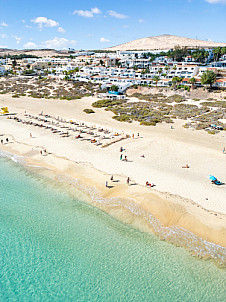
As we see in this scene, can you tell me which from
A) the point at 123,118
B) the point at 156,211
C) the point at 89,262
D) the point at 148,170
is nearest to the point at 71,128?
the point at 123,118

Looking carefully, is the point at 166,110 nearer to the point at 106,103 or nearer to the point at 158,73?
the point at 106,103

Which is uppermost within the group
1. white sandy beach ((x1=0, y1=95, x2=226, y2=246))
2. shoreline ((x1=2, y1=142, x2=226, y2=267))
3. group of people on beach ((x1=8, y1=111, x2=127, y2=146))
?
group of people on beach ((x1=8, y1=111, x2=127, y2=146))

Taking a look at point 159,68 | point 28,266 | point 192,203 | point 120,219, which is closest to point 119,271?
point 120,219

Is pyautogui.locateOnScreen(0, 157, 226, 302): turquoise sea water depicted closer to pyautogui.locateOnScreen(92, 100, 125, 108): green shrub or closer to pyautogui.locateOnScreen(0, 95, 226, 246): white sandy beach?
pyautogui.locateOnScreen(0, 95, 226, 246): white sandy beach

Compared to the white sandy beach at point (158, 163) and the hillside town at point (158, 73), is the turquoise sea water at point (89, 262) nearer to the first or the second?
the white sandy beach at point (158, 163)

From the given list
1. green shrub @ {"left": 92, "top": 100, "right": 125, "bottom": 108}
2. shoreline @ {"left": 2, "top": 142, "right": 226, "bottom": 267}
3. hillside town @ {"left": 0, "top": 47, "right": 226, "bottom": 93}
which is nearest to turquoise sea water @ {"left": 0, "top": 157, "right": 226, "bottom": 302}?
shoreline @ {"left": 2, "top": 142, "right": 226, "bottom": 267}

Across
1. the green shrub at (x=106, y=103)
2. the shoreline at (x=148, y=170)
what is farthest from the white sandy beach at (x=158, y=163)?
the green shrub at (x=106, y=103)
